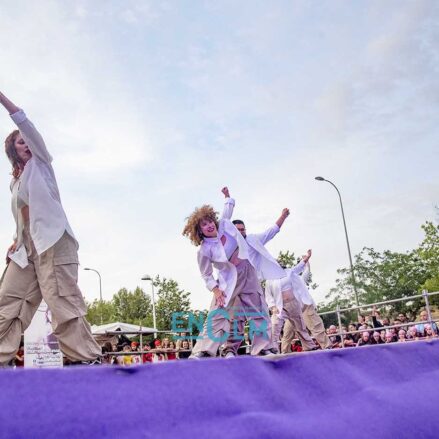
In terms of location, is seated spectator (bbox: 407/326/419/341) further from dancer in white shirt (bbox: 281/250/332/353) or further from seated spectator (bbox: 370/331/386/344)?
dancer in white shirt (bbox: 281/250/332/353)

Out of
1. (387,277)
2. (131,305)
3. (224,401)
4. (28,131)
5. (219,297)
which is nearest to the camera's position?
(224,401)

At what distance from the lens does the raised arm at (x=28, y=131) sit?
152 inches

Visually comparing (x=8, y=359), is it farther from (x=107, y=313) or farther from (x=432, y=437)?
(x=107, y=313)

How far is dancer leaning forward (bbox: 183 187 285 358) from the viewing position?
6.17 metres

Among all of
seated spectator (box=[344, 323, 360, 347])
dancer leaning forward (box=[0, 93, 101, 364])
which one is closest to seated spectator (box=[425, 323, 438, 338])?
seated spectator (box=[344, 323, 360, 347])

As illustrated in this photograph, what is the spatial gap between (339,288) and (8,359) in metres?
38.1

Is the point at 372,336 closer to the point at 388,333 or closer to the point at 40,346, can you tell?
the point at 388,333

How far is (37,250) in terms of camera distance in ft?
12.7

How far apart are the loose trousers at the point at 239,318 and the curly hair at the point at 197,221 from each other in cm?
62

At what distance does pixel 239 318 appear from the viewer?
6516 mm

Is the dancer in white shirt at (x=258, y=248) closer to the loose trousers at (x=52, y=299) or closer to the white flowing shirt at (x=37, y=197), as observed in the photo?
the loose trousers at (x=52, y=299)

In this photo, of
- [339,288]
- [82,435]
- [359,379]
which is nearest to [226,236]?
[359,379]

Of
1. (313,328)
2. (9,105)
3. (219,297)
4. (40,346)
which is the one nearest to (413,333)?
(313,328)

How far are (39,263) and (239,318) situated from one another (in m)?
3.16
